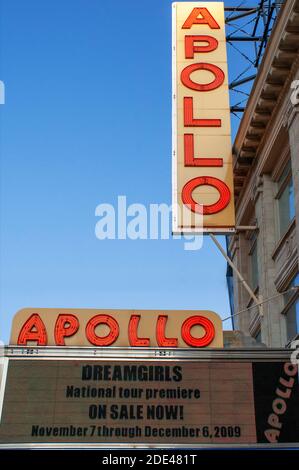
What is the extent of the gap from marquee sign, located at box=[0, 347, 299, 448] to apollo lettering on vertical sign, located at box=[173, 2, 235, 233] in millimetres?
6347

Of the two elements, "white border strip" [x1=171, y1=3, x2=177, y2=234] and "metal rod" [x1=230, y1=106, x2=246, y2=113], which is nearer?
"white border strip" [x1=171, y1=3, x2=177, y2=234]

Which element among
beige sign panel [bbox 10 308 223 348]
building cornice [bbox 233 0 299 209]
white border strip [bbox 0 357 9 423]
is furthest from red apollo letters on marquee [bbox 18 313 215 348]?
building cornice [bbox 233 0 299 209]

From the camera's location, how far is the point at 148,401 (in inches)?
555

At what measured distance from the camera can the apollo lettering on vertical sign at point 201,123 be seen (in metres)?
20.3

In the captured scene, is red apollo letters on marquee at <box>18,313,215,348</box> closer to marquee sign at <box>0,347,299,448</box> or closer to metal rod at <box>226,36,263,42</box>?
marquee sign at <box>0,347,299,448</box>

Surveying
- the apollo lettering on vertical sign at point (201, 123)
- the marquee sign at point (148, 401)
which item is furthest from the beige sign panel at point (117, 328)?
the apollo lettering on vertical sign at point (201, 123)

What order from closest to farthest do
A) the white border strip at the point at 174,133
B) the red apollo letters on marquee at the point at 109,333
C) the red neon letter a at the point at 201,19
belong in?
the red apollo letters on marquee at the point at 109,333
the white border strip at the point at 174,133
the red neon letter a at the point at 201,19

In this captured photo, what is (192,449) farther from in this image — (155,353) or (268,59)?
(268,59)

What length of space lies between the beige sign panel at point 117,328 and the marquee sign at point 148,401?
0.43 metres

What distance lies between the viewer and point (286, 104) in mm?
19500

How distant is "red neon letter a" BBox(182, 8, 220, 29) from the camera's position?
2364cm

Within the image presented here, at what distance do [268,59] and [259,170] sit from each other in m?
3.74

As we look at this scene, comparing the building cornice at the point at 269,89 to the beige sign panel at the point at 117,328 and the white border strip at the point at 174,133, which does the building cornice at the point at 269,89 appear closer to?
the white border strip at the point at 174,133
